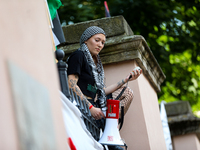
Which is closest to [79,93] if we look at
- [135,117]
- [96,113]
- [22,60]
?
[96,113]

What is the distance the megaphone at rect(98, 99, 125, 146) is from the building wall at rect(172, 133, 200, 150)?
562 cm

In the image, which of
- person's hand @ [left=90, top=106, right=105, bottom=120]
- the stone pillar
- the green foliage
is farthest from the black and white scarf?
the green foliage

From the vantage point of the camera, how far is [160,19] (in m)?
7.52

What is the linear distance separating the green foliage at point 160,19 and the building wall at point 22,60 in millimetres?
5569

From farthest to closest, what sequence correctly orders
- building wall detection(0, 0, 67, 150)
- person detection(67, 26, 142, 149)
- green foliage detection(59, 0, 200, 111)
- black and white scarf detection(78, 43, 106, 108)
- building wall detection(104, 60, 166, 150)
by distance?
green foliage detection(59, 0, 200, 111), building wall detection(104, 60, 166, 150), black and white scarf detection(78, 43, 106, 108), person detection(67, 26, 142, 149), building wall detection(0, 0, 67, 150)

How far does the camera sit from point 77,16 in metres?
6.90

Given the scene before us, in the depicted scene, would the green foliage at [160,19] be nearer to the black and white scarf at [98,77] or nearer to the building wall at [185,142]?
the building wall at [185,142]

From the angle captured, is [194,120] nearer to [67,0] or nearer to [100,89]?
[67,0]

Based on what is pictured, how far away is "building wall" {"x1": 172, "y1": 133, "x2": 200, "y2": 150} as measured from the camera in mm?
8391

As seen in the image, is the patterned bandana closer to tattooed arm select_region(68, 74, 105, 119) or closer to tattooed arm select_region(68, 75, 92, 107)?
tattooed arm select_region(68, 74, 105, 119)

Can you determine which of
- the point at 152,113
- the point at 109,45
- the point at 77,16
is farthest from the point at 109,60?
the point at 77,16

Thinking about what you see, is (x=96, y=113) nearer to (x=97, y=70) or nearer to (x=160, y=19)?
(x=97, y=70)

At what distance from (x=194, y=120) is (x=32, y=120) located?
7.59 meters

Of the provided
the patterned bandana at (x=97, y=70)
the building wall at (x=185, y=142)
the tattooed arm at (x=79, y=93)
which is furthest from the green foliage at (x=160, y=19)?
the tattooed arm at (x=79, y=93)
